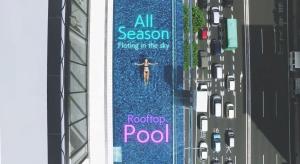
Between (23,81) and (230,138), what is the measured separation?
1870cm

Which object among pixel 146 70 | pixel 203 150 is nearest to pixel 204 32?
pixel 146 70

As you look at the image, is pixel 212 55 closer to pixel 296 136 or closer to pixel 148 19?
pixel 148 19

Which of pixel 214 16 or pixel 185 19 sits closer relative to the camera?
pixel 185 19

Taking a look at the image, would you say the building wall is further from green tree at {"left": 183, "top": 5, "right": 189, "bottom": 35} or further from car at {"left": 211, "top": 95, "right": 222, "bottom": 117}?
car at {"left": 211, "top": 95, "right": 222, "bottom": 117}

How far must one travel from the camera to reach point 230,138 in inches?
1198

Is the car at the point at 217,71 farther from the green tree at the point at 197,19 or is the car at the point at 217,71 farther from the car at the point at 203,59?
the green tree at the point at 197,19

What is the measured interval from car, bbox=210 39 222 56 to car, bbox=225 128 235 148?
5434 millimetres

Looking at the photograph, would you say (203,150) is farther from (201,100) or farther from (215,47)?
(215,47)

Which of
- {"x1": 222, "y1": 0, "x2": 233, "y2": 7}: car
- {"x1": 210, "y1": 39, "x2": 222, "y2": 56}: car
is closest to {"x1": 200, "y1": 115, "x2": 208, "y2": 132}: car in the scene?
{"x1": 210, "y1": 39, "x2": 222, "y2": 56}: car

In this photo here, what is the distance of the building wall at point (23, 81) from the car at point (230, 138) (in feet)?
57.7

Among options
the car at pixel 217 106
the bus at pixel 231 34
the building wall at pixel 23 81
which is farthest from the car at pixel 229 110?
the building wall at pixel 23 81

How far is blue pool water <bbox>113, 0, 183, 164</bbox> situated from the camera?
29312mm

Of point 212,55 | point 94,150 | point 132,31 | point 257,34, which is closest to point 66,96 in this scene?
point 94,150

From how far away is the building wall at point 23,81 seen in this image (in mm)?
14406
